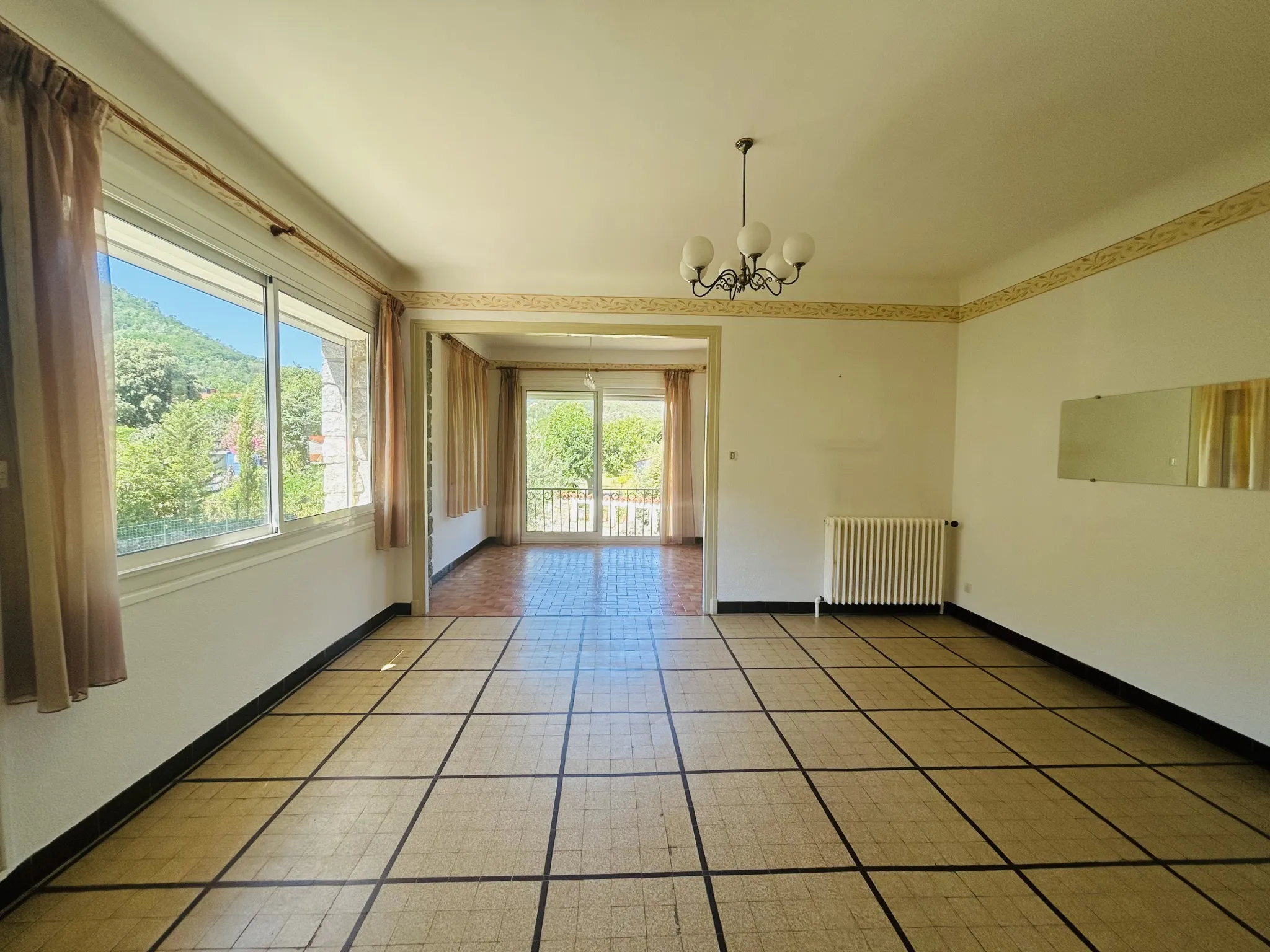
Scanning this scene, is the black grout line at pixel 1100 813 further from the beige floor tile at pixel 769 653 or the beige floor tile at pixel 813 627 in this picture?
the beige floor tile at pixel 813 627

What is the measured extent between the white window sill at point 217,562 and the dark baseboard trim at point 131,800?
27.2 inches

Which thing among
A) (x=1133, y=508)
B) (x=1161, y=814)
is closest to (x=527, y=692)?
(x=1161, y=814)

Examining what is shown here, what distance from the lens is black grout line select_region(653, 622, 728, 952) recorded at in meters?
1.27

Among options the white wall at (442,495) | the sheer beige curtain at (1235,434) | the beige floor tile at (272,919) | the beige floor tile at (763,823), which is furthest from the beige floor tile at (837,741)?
the white wall at (442,495)

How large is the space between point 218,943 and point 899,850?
6.75 ft

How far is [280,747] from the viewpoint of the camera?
2.07m

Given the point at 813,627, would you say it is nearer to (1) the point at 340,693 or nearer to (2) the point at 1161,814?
(2) the point at 1161,814

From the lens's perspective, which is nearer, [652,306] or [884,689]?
[884,689]

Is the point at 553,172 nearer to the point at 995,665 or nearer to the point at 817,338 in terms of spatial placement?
the point at 817,338

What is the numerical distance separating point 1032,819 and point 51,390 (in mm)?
3555

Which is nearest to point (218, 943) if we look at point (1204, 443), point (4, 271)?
point (4, 271)

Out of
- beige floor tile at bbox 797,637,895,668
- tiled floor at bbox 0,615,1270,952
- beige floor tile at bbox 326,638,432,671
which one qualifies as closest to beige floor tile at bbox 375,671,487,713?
tiled floor at bbox 0,615,1270,952

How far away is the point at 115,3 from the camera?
1.46 meters

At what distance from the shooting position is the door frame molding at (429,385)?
3709 millimetres
